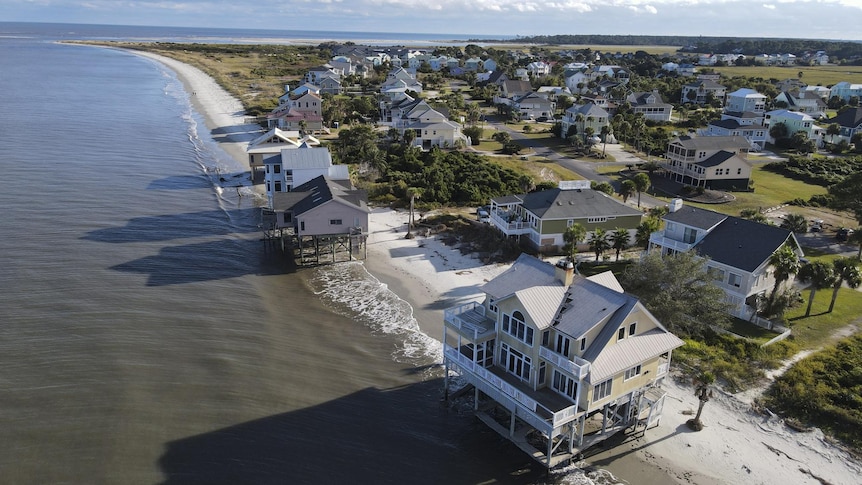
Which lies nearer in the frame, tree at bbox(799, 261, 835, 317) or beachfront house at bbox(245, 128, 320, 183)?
tree at bbox(799, 261, 835, 317)

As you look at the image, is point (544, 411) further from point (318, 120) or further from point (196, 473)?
point (318, 120)

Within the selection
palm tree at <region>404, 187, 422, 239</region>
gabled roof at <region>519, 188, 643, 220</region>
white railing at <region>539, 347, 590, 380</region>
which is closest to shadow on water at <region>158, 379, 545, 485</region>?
white railing at <region>539, 347, 590, 380</region>

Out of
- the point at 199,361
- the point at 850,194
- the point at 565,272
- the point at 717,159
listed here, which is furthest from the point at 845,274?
the point at 199,361

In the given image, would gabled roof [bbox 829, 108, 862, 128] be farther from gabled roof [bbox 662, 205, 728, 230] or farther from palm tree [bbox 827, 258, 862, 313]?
palm tree [bbox 827, 258, 862, 313]

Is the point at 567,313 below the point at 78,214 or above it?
above

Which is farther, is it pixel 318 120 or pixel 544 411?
pixel 318 120

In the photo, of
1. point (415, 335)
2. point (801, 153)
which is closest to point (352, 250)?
point (415, 335)

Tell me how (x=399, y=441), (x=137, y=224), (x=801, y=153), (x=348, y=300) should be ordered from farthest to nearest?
(x=801, y=153) → (x=137, y=224) → (x=348, y=300) → (x=399, y=441)

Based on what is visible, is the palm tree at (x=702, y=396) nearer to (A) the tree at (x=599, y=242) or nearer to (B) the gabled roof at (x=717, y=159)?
(A) the tree at (x=599, y=242)

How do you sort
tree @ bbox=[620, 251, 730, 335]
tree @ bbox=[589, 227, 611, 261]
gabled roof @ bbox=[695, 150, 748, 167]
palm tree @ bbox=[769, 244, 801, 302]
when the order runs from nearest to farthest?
tree @ bbox=[620, 251, 730, 335]
palm tree @ bbox=[769, 244, 801, 302]
tree @ bbox=[589, 227, 611, 261]
gabled roof @ bbox=[695, 150, 748, 167]
